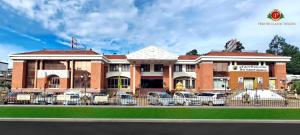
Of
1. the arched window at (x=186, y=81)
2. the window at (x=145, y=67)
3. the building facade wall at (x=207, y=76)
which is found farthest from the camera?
the arched window at (x=186, y=81)

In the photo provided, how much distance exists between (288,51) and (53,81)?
303ft

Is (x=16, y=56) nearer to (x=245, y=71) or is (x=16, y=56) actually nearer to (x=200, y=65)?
(x=200, y=65)

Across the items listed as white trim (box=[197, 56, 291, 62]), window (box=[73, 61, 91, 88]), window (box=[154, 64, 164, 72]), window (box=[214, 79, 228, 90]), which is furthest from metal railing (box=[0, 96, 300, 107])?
window (box=[154, 64, 164, 72])

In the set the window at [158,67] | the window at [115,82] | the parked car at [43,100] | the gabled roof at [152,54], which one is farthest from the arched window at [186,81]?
the parked car at [43,100]

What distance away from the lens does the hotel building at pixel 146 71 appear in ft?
180

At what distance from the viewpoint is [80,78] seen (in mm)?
57625

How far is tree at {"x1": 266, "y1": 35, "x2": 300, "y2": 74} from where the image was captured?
316 feet

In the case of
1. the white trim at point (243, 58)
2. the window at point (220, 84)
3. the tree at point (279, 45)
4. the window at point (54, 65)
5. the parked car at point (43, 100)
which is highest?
the tree at point (279, 45)

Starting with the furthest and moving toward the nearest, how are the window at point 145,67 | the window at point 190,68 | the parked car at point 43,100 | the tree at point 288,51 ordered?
the tree at point 288,51
the window at point 190,68
the window at point 145,67
the parked car at point 43,100

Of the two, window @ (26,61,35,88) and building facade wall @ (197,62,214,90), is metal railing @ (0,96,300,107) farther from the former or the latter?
window @ (26,61,35,88)

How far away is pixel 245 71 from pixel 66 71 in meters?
33.7

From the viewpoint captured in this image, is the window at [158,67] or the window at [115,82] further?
the window at [115,82]

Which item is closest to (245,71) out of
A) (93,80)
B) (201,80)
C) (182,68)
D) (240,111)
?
(201,80)

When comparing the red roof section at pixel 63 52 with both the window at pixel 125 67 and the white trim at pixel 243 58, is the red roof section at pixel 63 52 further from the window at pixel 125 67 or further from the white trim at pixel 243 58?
the white trim at pixel 243 58
